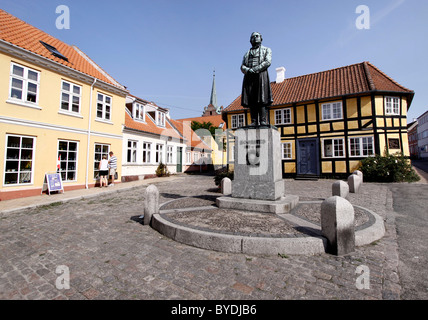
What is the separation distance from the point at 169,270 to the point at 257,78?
16.6 ft

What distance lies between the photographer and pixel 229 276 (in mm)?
2559

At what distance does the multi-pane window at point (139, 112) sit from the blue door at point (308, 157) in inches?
519

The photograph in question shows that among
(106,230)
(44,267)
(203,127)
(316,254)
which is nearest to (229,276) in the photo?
(316,254)

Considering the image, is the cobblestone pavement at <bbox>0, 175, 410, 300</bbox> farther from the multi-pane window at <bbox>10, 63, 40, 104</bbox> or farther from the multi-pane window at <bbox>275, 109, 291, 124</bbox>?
the multi-pane window at <bbox>275, 109, 291, 124</bbox>

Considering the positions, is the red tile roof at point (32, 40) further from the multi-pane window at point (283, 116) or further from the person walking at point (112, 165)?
the multi-pane window at point (283, 116)

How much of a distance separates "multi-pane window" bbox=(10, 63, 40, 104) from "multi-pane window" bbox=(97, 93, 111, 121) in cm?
322

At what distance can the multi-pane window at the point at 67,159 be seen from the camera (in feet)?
33.7

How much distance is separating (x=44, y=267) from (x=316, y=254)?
397cm

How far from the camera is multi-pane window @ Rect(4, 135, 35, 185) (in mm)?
8359

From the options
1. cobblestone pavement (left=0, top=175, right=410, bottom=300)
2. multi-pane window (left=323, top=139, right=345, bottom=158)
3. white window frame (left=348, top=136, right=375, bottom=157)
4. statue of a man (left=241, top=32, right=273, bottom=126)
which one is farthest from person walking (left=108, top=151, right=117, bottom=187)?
white window frame (left=348, top=136, right=375, bottom=157)

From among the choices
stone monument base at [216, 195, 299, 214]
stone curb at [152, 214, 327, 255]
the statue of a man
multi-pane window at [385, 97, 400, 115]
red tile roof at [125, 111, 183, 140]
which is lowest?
stone curb at [152, 214, 327, 255]

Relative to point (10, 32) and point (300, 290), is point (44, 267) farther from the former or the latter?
point (10, 32)

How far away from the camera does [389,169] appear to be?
12461 mm

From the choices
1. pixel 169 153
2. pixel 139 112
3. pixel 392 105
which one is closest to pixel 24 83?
pixel 139 112
